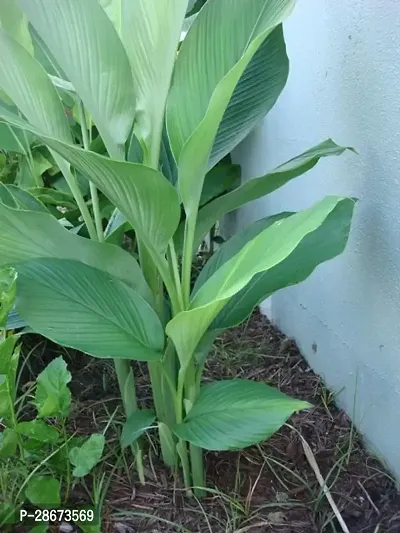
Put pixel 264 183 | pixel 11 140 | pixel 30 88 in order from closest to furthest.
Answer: pixel 30 88
pixel 264 183
pixel 11 140

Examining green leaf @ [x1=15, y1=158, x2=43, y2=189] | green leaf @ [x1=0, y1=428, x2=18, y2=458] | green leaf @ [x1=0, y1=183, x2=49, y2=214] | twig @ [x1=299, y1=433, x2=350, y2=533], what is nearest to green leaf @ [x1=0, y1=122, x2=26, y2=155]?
green leaf @ [x1=15, y1=158, x2=43, y2=189]

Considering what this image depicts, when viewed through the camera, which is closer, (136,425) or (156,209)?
(156,209)

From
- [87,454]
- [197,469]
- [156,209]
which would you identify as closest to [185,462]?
[197,469]

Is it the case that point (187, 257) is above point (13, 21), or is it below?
below

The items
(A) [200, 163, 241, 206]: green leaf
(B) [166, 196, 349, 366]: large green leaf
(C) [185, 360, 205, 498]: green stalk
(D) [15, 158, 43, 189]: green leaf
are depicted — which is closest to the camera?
(B) [166, 196, 349, 366]: large green leaf

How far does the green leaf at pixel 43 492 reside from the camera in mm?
701

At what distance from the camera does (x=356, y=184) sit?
2.76 ft

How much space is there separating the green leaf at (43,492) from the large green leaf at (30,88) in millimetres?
Answer: 412

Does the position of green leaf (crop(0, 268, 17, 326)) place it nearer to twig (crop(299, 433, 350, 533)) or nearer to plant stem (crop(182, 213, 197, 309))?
plant stem (crop(182, 213, 197, 309))

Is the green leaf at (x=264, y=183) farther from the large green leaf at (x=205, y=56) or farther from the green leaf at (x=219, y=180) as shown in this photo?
the green leaf at (x=219, y=180)

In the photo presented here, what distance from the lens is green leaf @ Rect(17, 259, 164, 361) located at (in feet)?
2.22

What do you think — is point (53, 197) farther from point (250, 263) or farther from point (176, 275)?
point (250, 263)

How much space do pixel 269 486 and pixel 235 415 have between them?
219mm

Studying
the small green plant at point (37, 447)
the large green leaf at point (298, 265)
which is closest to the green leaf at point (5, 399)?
the small green plant at point (37, 447)
